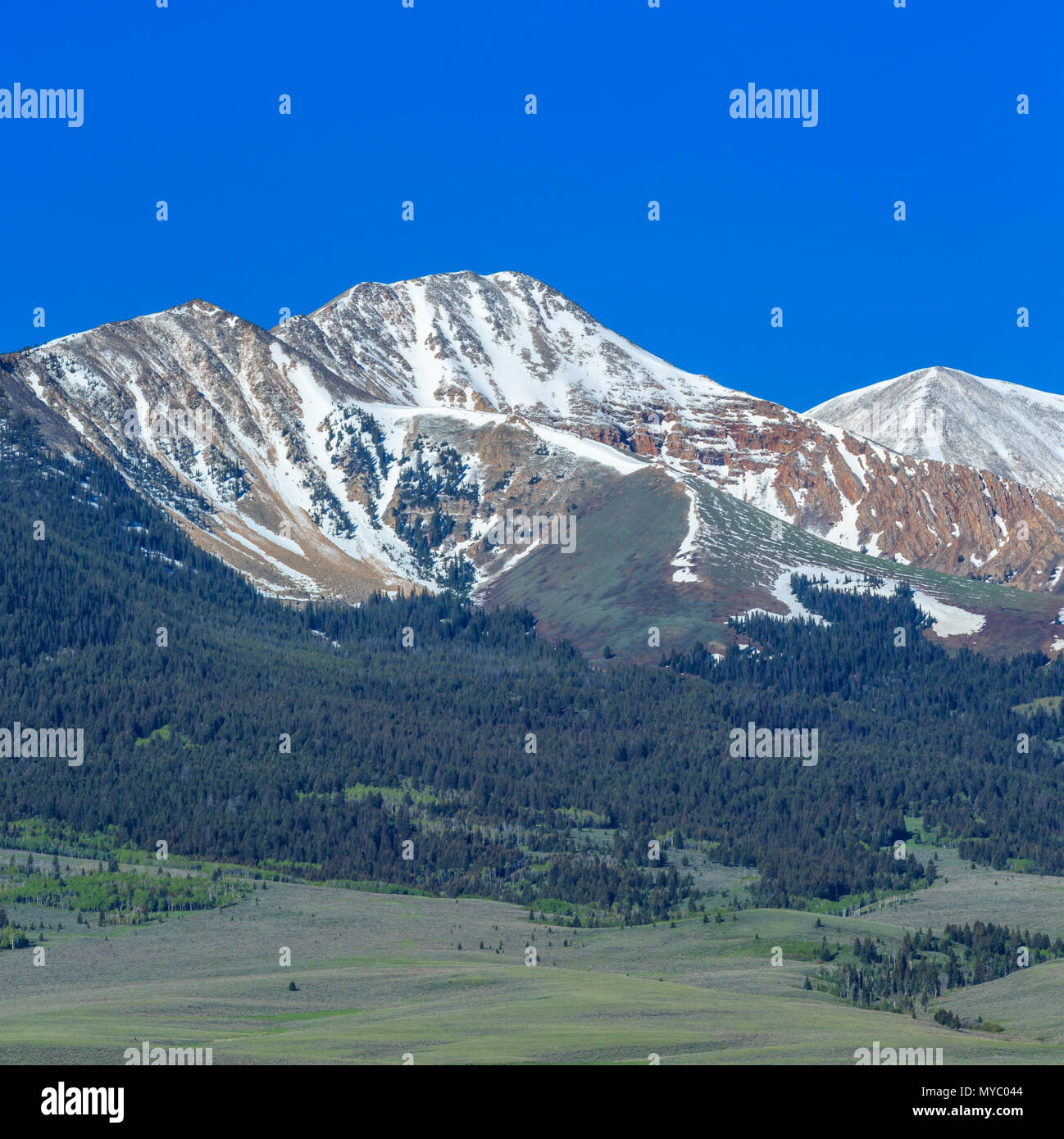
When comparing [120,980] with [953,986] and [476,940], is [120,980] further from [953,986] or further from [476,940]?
[953,986]

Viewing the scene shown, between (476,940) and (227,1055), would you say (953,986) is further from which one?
(227,1055)

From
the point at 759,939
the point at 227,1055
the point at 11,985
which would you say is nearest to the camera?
the point at 227,1055
